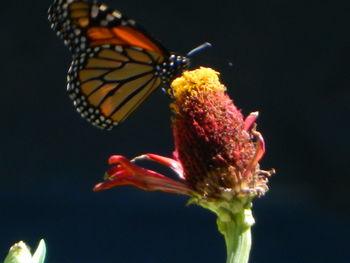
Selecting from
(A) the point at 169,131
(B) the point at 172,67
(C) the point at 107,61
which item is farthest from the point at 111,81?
(A) the point at 169,131

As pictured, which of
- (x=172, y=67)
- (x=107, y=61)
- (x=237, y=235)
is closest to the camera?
(x=237, y=235)

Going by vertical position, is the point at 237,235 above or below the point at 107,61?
below

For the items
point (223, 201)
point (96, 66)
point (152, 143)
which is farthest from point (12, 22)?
point (223, 201)

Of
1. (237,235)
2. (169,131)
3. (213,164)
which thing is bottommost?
(169,131)

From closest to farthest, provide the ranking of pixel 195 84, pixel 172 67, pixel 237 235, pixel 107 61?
pixel 237 235 → pixel 195 84 → pixel 172 67 → pixel 107 61

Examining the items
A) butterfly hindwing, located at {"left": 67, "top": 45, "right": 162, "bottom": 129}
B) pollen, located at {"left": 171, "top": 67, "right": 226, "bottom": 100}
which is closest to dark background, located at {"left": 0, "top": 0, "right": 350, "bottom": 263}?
butterfly hindwing, located at {"left": 67, "top": 45, "right": 162, "bottom": 129}

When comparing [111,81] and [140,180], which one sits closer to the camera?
[140,180]

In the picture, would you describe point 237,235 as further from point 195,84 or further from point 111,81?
point 111,81
